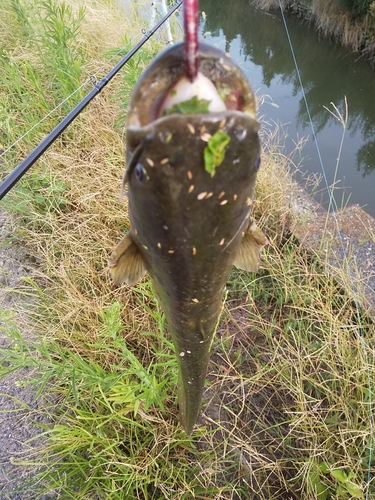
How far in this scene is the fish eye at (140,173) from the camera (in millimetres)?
767

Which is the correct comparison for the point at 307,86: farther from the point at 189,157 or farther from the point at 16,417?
the point at 189,157

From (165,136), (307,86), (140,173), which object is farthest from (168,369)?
(307,86)

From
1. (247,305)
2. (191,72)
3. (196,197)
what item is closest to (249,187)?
(196,197)

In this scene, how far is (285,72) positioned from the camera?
33.0 feet

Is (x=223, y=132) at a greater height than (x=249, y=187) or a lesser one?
greater

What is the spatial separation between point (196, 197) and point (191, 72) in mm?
239

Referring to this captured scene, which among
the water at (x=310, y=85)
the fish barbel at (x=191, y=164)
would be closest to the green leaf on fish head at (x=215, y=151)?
the fish barbel at (x=191, y=164)

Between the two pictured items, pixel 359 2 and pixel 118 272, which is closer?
pixel 118 272

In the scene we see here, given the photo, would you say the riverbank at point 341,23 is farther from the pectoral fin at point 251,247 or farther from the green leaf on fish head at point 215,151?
the green leaf on fish head at point 215,151

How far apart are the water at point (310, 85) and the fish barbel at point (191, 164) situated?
4064 millimetres

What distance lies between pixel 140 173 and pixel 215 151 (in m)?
0.17

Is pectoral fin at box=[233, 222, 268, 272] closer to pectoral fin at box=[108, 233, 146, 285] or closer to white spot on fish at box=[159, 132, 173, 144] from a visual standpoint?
pectoral fin at box=[108, 233, 146, 285]

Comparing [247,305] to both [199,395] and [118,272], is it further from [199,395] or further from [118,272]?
[118,272]

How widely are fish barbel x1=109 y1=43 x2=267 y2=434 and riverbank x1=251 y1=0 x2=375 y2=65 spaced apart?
10684 millimetres
